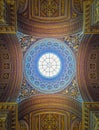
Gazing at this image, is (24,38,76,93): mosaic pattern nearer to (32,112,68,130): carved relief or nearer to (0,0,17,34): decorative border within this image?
(32,112,68,130): carved relief

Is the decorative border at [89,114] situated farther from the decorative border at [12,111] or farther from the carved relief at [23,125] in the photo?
the decorative border at [12,111]

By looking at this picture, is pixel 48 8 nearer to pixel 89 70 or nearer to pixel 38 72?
pixel 38 72

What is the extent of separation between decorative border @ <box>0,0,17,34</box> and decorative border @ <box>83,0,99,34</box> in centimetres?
299

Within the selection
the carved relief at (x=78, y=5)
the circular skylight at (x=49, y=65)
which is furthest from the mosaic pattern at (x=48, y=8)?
the circular skylight at (x=49, y=65)

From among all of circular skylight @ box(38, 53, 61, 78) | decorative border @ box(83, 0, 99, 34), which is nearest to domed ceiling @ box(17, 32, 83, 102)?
circular skylight @ box(38, 53, 61, 78)

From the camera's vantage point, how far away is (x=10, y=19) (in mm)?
15055

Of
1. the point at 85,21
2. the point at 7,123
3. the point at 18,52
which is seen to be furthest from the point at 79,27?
the point at 7,123

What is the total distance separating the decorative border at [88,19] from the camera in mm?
14883

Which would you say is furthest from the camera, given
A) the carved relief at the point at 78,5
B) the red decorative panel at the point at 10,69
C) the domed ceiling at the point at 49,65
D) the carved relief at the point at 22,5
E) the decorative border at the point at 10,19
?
the domed ceiling at the point at 49,65

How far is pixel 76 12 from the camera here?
15633 millimetres

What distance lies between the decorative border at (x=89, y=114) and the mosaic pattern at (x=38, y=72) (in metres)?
1.69

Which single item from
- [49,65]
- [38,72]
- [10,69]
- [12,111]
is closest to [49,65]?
[49,65]

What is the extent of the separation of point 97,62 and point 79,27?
1910 mm

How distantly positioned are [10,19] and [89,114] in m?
5.34
